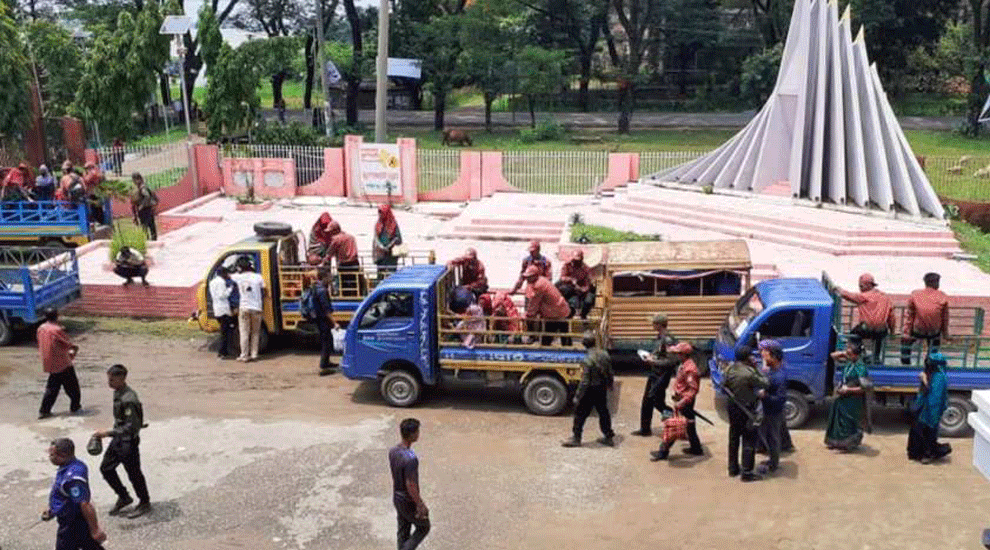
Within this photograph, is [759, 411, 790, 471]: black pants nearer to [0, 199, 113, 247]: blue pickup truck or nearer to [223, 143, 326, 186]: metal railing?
[0, 199, 113, 247]: blue pickup truck

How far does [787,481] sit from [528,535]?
290cm

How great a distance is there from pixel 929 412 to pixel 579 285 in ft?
16.0

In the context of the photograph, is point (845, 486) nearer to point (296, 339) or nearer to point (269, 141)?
point (296, 339)

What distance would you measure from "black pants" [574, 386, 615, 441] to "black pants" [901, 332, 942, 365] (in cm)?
363

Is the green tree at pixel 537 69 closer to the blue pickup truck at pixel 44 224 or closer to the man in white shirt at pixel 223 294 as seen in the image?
the blue pickup truck at pixel 44 224

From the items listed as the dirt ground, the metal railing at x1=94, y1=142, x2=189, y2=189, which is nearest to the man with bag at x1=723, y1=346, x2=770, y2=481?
the dirt ground

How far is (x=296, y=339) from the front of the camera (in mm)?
15273

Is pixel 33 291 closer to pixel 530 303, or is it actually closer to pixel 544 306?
pixel 530 303

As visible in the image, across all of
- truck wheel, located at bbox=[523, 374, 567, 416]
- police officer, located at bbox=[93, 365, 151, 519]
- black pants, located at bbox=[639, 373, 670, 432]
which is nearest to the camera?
police officer, located at bbox=[93, 365, 151, 519]

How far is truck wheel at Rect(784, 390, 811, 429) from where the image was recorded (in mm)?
11484

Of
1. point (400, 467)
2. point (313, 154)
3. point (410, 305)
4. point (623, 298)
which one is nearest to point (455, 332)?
point (410, 305)

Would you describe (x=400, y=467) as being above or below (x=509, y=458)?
above

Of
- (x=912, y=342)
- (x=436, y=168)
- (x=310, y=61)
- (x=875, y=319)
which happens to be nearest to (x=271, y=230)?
(x=875, y=319)

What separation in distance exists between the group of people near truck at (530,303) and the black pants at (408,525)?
4.37 metres
